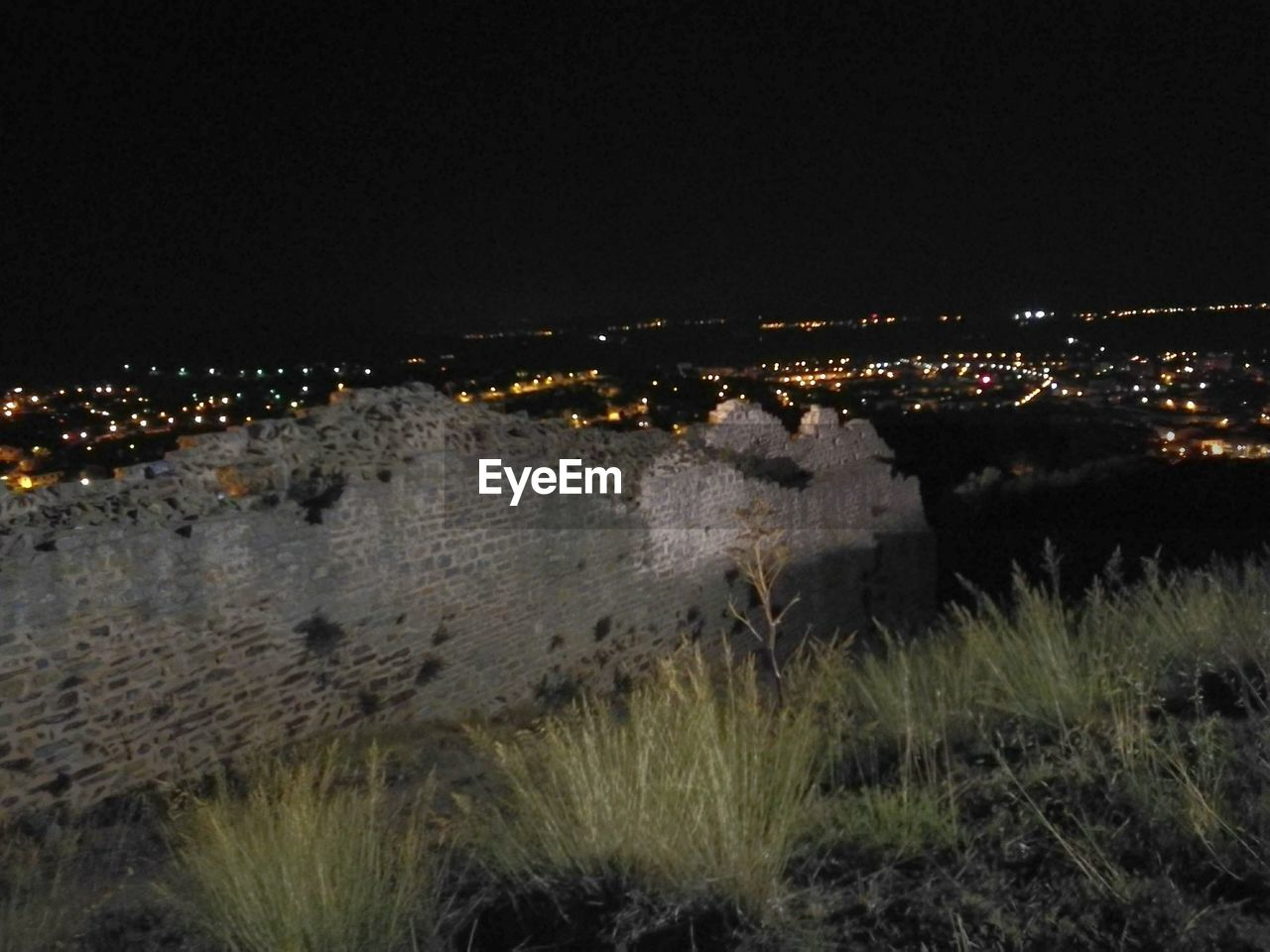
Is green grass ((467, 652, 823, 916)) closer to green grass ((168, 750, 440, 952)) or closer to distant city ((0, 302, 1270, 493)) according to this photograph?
green grass ((168, 750, 440, 952))

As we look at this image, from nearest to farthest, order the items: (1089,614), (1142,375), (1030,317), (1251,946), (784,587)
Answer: (1251,946)
(1089,614)
(784,587)
(1142,375)
(1030,317)

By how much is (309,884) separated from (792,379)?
27121 mm

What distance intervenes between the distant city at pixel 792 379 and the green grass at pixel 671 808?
12.2 metres

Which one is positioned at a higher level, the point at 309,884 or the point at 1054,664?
the point at 1054,664

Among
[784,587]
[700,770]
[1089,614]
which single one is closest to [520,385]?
[784,587]

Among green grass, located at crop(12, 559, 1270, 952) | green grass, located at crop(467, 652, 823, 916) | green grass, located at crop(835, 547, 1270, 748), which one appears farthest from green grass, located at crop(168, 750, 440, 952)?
green grass, located at crop(835, 547, 1270, 748)

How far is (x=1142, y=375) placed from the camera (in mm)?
34906

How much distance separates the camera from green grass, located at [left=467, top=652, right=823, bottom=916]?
3.70 meters

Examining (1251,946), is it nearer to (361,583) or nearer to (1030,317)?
(361,583)

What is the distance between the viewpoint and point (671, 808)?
12.6ft

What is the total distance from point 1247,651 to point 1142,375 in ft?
105

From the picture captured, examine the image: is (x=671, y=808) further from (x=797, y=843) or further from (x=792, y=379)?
(x=792, y=379)

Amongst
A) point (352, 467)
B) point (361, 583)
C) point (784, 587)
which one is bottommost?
A: point (784, 587)

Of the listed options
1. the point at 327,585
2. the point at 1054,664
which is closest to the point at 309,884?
the point at 1054,664
